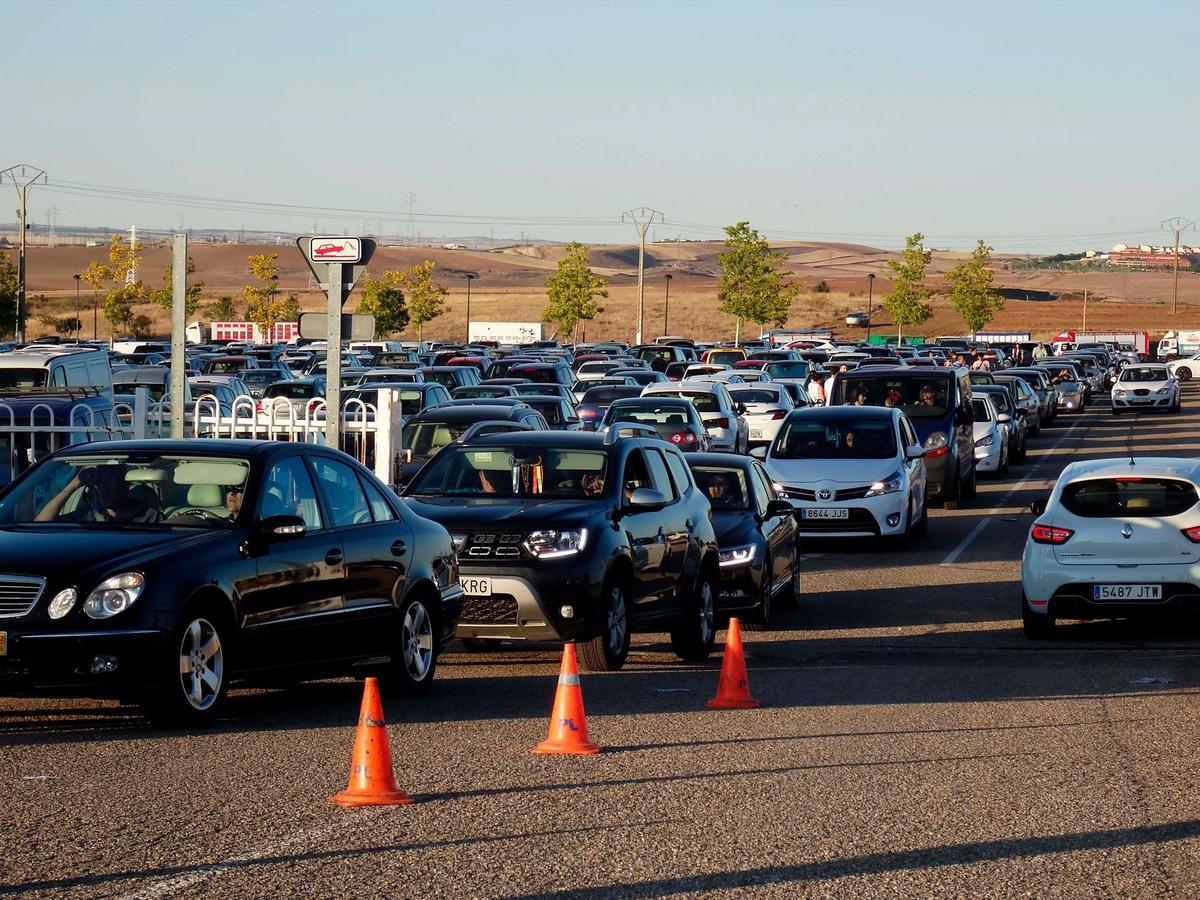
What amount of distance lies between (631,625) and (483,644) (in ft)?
5.39

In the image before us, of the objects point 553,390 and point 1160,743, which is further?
point 553,390

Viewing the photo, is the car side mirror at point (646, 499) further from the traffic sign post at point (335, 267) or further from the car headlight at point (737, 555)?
the traffic sign post at point (335, 267)

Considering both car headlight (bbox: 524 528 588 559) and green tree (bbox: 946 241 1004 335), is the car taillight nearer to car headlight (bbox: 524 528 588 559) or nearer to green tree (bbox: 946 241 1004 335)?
car headlight (bbox: 524 528 588 559)

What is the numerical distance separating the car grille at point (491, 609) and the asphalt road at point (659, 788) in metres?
0.42

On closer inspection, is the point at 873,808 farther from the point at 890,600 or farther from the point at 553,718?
the point at 890,600

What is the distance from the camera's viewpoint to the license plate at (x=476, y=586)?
1252 centimetres

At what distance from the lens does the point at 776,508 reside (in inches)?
672

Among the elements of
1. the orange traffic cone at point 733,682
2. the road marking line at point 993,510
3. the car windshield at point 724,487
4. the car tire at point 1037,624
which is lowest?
the road marking line at point 993,510

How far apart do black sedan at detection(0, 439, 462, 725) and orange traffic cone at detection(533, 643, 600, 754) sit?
180 centimetres

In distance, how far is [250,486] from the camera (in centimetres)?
1066

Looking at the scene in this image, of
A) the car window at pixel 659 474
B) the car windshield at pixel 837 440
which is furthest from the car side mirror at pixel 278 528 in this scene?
the car windshield at pixel 837 440

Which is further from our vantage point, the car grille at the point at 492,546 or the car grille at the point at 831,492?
the car grille at the point at 831,492

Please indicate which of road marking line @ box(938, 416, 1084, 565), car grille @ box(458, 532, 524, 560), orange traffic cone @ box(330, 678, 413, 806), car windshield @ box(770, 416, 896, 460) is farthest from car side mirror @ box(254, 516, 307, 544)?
car windshield @ box(770, 416, 896, 460)

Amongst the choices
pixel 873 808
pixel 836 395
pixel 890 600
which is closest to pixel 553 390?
pixel 836 395
